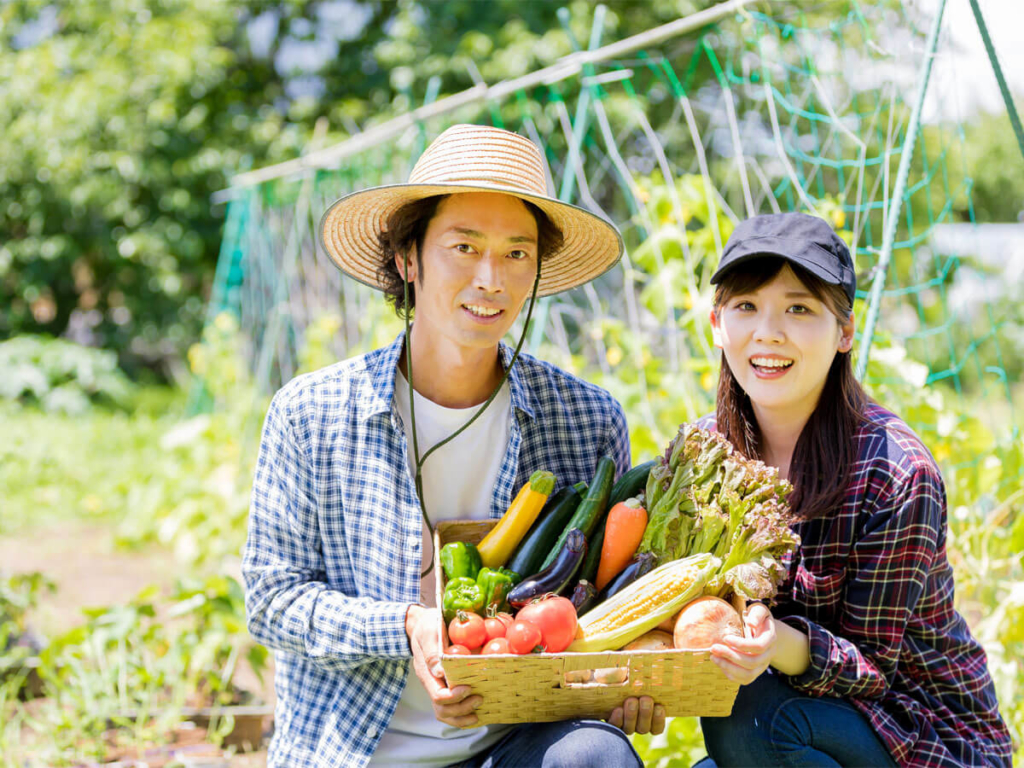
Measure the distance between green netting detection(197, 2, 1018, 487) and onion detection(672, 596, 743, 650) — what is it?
1.09 m

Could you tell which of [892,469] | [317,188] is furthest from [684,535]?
[317,188]

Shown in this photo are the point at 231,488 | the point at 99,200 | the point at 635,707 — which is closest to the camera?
the point at 635,707

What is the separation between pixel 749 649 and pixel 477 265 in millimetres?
987

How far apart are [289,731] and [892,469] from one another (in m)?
1.42

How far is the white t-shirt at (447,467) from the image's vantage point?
2.19 metres

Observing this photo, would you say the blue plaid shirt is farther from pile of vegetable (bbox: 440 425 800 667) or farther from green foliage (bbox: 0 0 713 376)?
green foliage (bbox: 0 0 713 376)

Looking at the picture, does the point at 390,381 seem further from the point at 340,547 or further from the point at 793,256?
the point at 793,256

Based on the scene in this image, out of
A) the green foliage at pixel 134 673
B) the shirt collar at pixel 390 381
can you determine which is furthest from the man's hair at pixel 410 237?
the green foliage at pixel 134 673

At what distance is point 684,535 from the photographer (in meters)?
1.95

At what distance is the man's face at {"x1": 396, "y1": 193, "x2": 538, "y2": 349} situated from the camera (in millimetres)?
2189

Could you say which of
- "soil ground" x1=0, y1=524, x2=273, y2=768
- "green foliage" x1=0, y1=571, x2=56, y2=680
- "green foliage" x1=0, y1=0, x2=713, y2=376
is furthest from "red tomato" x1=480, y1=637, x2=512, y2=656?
"green foliage" x1=0, y1=0, x2=713, y2=376

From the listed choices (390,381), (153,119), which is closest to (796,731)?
(390,381)

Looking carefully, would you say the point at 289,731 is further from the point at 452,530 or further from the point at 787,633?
the point at 787,633

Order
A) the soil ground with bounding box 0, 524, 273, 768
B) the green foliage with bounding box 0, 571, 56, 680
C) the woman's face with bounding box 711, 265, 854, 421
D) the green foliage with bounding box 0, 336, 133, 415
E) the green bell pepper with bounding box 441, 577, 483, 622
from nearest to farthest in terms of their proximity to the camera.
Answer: the green bell pepper with bounding box 441, 577, 483, 622 < the woman's face with bounding box 711, 265, 854, 421 < the green foliage with bounding box 0, 571, 56, 680 < the soil ground with bounding box 0, 524, 273, 768 < the green foliage with bounding box 0, 336, 133, 415
